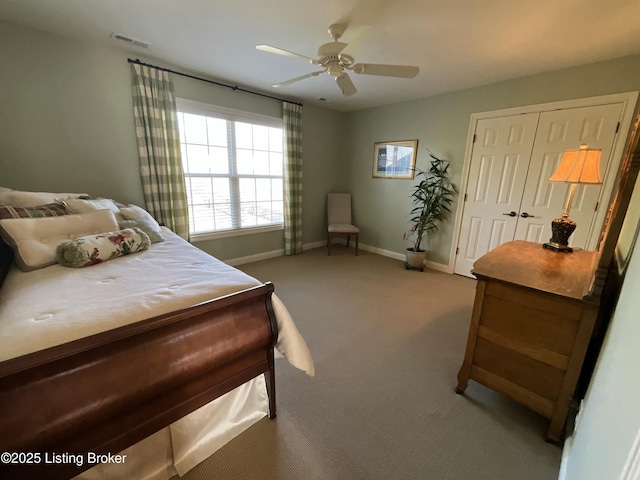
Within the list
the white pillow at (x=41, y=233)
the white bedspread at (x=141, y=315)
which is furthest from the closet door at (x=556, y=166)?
the white pillow at (x=41, y=233)

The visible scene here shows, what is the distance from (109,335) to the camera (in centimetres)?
88

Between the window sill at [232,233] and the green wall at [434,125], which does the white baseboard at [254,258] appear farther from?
the green wall at [434,125]

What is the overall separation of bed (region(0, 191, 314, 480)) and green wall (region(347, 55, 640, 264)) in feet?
10.5

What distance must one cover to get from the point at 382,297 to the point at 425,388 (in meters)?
1.32

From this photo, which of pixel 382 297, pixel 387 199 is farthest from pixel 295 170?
Answer: pixel 382 297

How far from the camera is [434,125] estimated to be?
366cm

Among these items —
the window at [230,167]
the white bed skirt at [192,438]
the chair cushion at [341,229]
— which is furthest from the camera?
the chair cushion at [341,229]

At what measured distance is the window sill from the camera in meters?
3.44

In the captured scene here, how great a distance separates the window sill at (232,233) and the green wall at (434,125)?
1665 mm

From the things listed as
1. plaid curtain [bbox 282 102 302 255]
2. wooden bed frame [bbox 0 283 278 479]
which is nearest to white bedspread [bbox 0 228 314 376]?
wooden bed frame [bbox 0 283 278 479]

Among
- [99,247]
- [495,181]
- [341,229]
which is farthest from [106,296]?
[495,181]

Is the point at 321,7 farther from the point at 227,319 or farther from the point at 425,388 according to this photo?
the point at 425,388

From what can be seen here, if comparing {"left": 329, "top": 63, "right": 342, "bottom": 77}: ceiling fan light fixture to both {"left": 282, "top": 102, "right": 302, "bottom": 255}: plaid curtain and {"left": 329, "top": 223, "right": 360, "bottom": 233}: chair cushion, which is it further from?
{"left": 329, "top": 223, "right": 360, "bottom": 233}: chair cushion

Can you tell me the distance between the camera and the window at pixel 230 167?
3.23 meters
